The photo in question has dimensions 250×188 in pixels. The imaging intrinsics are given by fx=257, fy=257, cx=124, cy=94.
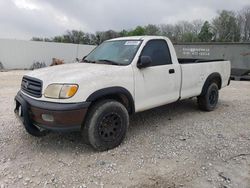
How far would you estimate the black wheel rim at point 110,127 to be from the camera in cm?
388

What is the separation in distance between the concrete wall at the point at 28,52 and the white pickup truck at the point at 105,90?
16.2 m

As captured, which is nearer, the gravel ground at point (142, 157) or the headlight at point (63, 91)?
the gravel ground at point (142, 157)

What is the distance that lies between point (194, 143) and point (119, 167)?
149 cm

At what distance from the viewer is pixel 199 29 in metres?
40.2

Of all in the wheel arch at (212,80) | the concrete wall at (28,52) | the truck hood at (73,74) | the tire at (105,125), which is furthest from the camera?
the concrete wall at (28,52)

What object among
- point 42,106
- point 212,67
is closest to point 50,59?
point 212,67

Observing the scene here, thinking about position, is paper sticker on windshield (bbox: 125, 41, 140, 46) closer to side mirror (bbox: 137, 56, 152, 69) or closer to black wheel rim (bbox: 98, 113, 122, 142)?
side mirror (bbox: 137, 56, 152, 69)

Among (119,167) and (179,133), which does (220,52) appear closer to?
(179,133)

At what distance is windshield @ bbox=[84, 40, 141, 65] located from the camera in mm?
4473

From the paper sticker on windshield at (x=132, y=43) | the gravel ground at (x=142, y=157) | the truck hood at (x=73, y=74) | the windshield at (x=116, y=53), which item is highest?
the paper sticker on windshield at (x=132, y=43)

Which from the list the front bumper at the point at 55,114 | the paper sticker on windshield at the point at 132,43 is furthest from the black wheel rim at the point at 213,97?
the front bumper at the point at 55,114

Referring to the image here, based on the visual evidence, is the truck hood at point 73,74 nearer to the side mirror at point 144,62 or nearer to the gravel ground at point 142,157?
the side mirror at point 144,62

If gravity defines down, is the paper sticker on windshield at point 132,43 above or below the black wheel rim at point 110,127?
above

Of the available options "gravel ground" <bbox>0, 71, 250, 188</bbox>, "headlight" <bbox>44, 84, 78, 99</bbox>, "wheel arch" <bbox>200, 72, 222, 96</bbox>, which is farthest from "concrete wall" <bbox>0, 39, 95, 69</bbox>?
"headlight" <bbox>44, 84, 78, 99</bbox>
